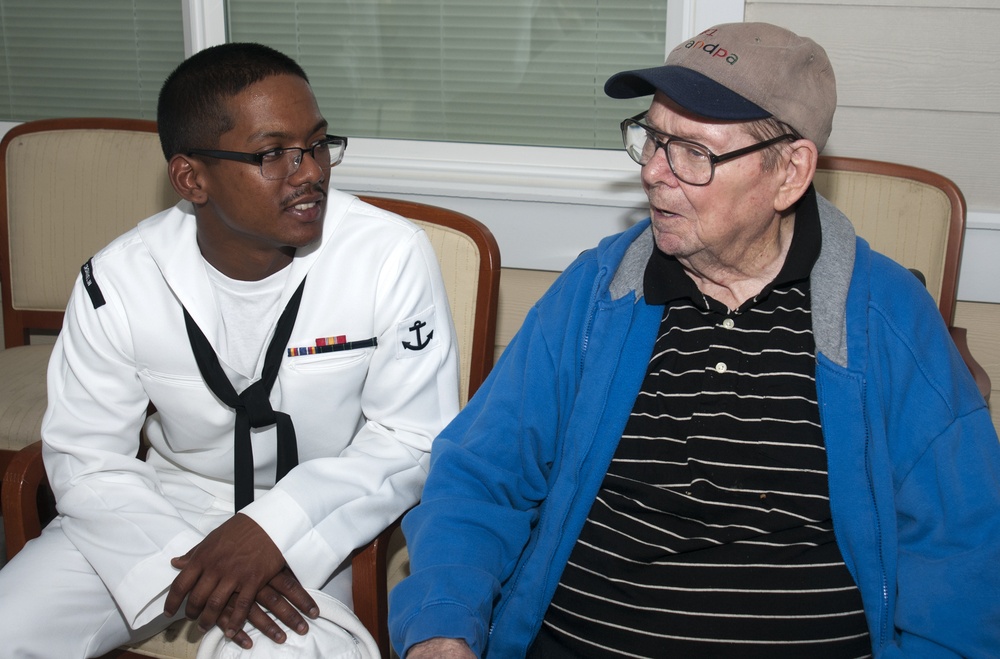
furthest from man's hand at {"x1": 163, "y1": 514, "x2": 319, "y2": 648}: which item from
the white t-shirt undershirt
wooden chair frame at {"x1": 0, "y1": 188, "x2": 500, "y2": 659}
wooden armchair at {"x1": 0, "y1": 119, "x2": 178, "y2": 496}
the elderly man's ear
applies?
wooden armchair at {"x1": 0, "y1": 119, "x2": 178, "y2": 496}

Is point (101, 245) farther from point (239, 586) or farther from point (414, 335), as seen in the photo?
point (239, 586)

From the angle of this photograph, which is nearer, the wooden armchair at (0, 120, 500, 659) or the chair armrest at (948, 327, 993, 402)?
the wooden armchair at (0, 120, 500, 659)

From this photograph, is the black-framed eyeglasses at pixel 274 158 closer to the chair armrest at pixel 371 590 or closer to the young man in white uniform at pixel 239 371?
the young man in white uniform at pixel 239 371

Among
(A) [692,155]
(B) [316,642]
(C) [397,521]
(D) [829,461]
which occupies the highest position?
(A) [692,155]

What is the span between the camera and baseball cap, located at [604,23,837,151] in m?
1.59

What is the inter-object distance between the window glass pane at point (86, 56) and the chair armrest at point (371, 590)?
2.18 metres

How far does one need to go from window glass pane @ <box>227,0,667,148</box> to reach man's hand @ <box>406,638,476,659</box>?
182 cm

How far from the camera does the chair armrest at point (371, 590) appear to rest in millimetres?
1800

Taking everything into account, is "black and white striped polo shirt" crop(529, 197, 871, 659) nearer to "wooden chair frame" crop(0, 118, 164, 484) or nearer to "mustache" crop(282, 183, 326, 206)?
"mustache" crop(282, 183, 326, 206)

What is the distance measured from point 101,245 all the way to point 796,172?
2297mm

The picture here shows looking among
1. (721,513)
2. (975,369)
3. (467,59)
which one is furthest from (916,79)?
(721,513)

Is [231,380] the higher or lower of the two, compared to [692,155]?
lower

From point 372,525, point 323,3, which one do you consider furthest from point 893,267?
point 323,3

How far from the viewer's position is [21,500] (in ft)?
6.30
